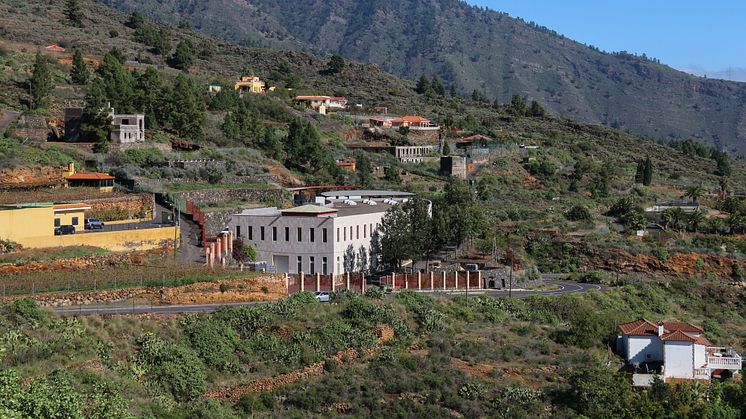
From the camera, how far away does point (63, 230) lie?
125 ft

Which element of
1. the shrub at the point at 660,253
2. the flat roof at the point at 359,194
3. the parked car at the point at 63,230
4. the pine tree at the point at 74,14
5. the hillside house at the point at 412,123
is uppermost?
the pine tree at the point at 74,14

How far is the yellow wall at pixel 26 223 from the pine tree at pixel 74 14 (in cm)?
8149

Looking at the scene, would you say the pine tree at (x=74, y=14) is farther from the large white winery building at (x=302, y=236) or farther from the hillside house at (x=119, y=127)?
the large white winery building at (x=302, y=236)

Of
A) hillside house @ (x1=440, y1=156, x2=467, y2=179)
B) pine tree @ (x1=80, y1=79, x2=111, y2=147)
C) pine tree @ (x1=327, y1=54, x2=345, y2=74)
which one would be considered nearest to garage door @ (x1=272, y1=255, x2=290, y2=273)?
pine tree @ (x1=80, y1=79, x2=111, y2=147)

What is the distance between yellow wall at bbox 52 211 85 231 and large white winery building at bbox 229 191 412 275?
8619mm

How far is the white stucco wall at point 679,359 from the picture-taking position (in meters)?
37.7

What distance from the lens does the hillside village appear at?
29.0 m

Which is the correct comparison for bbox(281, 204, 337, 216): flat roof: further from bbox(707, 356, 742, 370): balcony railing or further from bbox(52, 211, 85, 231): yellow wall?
bbox(707, 356, 742, 370): balcony railing

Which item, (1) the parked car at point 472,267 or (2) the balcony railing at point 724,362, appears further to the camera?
(1) the parked car at point 472,267

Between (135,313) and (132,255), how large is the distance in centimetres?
721

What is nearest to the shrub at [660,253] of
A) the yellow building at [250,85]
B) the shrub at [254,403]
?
the shrub at [254,403]

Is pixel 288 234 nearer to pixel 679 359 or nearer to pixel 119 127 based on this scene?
pixel 119 127

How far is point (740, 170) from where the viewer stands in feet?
435

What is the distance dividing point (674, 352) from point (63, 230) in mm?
22945
